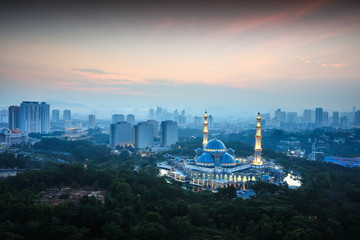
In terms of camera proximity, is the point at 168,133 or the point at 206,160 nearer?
the point at 206,160

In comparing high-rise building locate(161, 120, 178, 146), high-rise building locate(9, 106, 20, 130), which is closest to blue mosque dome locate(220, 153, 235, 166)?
high-rise building locate(161, 120, 178, 146)

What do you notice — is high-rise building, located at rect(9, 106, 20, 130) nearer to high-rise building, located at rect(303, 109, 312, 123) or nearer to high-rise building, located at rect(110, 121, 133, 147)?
high-rise building, located at rect(110, 121, 133, 147)

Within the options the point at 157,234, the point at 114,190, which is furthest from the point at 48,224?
the point at 114,190

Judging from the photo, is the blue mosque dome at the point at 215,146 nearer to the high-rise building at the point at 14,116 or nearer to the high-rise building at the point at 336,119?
the high-rise building at the point at 14,116

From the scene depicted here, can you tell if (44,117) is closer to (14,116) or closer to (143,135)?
(14,116)

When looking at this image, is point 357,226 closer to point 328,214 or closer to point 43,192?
point 328,214

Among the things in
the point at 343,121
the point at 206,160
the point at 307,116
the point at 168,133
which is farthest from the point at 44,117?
the point at 307,116

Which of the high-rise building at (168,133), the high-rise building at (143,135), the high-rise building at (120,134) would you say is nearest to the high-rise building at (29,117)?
the high-rise building at (120,134)
